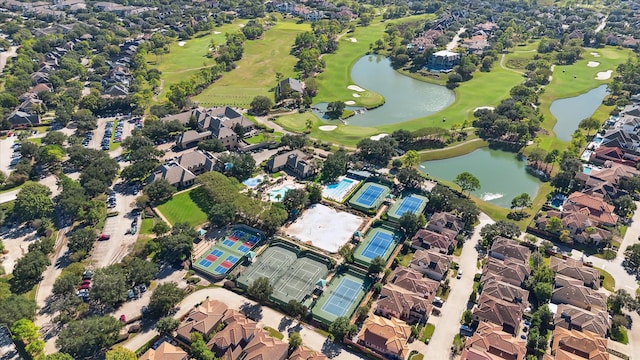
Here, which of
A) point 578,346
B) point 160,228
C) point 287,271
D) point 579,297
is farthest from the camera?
point 160,228

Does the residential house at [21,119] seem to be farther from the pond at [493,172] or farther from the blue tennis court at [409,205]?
the pond at [493,172]

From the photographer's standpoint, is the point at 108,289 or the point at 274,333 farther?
the point at 108,289

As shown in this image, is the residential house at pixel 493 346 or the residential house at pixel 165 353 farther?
the residential house at pixel 493 346

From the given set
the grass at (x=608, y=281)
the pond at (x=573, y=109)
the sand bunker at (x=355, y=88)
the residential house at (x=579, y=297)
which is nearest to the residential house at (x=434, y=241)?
the residential house at (x=579, y=297)

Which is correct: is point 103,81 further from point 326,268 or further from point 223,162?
point 326,268

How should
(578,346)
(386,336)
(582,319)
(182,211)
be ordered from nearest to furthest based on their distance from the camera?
1. (578,346)
2. (386,336)
3. (582,319)
4. (182,211)

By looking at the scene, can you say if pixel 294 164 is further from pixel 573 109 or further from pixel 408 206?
pixel 573 109

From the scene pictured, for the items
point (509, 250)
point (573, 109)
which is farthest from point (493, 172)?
point (573, 109)
